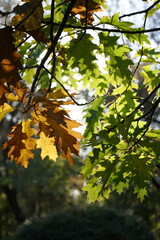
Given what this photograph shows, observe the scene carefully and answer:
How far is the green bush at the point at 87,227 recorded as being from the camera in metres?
6.92

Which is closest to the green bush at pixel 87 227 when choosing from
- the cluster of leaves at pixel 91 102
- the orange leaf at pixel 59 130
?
the cluster of leaves at pixel 91 102

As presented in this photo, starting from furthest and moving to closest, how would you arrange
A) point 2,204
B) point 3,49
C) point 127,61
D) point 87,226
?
1. point 2,204
2. point 87,226
3. point 127,61
4. point 3,49

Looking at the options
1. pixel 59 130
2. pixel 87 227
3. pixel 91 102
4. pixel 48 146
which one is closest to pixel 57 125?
pixel 59 130

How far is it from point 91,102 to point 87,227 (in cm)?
574

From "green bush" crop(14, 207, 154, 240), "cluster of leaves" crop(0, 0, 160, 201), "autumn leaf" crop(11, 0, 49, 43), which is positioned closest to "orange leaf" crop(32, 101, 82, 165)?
"cluster of leaves" crop(0, 0, 160, 201)

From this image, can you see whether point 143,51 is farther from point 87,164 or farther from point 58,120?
point 58,120

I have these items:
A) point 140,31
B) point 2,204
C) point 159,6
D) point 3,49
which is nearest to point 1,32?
point 3,49

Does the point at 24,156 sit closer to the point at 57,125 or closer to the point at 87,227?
the point at 57,125

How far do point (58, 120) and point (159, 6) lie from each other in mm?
833

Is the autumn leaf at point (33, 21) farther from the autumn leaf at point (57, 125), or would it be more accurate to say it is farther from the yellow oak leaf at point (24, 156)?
the yellow oak leaf at point (24, 156)

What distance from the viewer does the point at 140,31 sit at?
5.17 ft

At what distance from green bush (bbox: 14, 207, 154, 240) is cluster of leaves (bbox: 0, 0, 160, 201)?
5.41 meters

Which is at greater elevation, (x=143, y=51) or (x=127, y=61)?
(x=143, y=51)

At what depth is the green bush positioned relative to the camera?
6.92m
